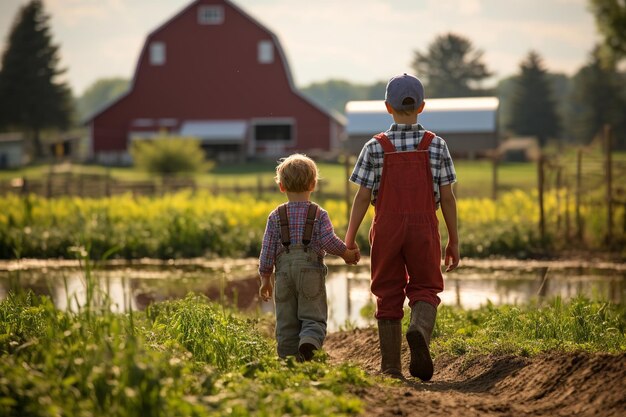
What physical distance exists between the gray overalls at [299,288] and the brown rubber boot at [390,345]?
0.35 m

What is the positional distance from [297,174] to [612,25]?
49353 mm

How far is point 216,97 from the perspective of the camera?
49.1 meters

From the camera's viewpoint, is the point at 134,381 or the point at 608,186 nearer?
the point at 134,381

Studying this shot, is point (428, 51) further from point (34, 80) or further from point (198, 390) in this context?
point (198, 390)

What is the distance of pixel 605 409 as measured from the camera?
440 centimetres

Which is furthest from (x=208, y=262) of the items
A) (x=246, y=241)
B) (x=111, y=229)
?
(x=111, y=229)

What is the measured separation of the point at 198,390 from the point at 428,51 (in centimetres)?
8244

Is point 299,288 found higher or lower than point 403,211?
lower

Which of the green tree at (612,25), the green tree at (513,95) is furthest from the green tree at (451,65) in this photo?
the green tree at (612,25)

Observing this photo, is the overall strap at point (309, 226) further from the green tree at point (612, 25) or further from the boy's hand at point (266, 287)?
the green tree at point (612, 25)

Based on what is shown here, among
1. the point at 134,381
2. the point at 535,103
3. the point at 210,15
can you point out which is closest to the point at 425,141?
the point at 134,381

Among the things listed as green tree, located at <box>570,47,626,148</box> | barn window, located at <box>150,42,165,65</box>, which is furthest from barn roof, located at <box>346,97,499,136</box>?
green tree, located at <box>570,47,626,148</box>

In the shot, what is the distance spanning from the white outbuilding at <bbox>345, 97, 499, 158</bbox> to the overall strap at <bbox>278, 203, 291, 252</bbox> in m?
31.5

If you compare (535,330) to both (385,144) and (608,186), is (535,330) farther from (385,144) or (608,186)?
(608,186)
